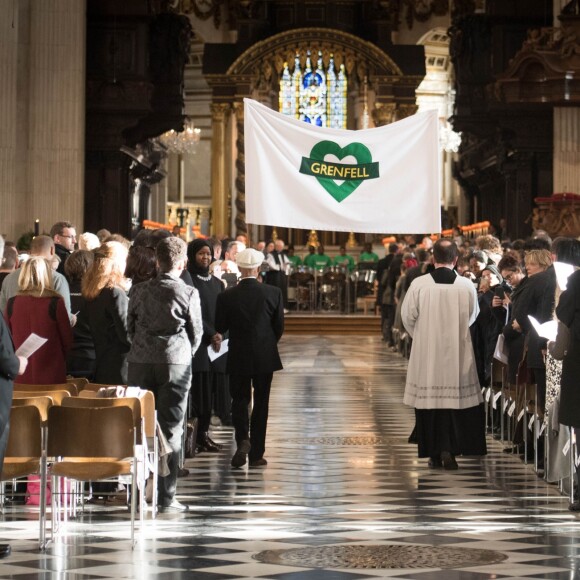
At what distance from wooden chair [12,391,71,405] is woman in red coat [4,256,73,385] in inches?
38.6

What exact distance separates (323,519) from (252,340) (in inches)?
105

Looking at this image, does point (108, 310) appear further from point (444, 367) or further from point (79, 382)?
point (444, 367)

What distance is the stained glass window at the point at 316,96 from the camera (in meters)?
45.0

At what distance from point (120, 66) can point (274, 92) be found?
17.2m

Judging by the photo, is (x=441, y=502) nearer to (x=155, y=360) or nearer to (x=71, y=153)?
(x=155, y=360)

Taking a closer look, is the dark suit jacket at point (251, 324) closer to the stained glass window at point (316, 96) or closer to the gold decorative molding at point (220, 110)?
the gold decorative molding at point (220, 110)

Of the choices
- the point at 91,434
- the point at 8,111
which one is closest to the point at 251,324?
the point at 91,434

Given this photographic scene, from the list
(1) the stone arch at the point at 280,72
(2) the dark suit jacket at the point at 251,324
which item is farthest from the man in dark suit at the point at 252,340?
(1) the stone arch at the point at 280,72

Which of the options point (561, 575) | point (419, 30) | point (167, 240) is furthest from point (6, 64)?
point (419, 30)

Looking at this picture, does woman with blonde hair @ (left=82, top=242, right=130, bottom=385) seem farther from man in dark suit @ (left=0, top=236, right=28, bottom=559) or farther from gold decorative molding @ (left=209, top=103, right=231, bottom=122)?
gold decorative molding @ (left=209, top=103, right=231, bottom=122)

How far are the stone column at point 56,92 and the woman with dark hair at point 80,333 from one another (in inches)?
589

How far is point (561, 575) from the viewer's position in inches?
307

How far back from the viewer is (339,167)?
38.3 ft

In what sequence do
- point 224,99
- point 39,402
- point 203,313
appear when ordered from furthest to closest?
point 224,99 < point 203,313 < point 39,402
